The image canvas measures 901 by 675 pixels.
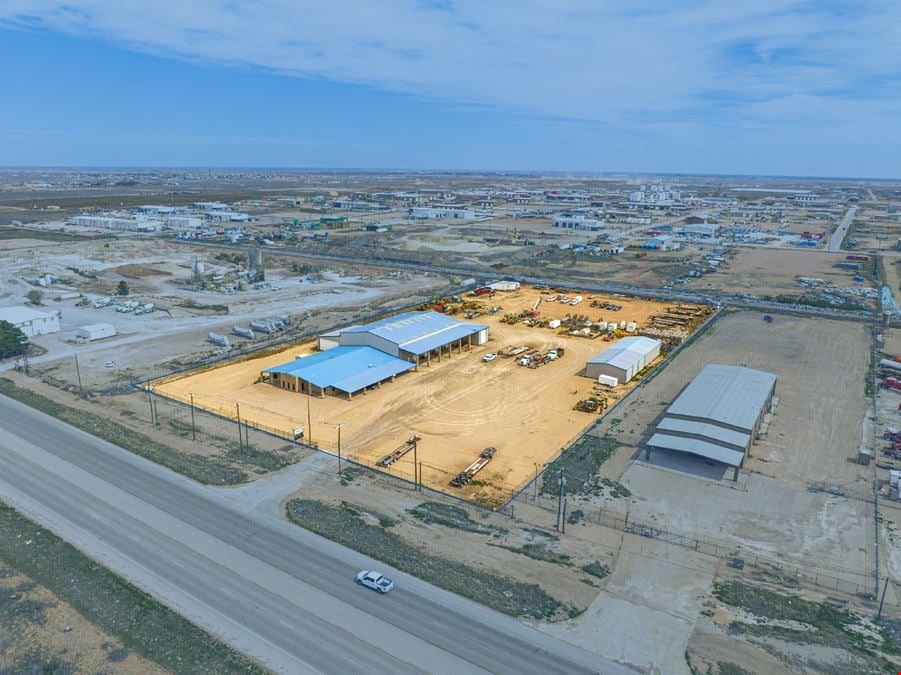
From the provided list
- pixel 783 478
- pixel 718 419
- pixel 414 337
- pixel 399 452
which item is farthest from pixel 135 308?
pixel 783 478

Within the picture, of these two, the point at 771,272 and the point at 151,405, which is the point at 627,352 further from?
the point at 771,272

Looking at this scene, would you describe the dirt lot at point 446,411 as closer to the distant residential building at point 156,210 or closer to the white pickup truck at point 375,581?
the white pickup truck at point 375,581

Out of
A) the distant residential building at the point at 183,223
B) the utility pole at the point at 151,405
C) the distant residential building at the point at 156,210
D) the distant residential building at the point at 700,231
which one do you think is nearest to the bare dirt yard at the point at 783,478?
the utility pole at the point at 151,405

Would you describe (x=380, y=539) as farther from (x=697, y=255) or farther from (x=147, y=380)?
(x=697, y=255)

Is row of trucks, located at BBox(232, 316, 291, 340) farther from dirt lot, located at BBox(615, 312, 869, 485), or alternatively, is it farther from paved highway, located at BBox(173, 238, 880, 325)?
dirt lot, located at BBox(615, 312, 869, 485)

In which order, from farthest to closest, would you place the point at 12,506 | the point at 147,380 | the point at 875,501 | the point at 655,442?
the point at 147,380
the point at 655,442
the point at 875,501
the point at 12,506

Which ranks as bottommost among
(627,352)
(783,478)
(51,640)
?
(783,478)

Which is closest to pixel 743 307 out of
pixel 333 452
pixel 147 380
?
pixel 333 452
